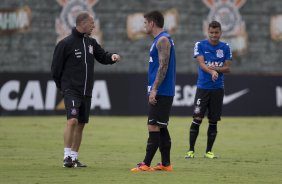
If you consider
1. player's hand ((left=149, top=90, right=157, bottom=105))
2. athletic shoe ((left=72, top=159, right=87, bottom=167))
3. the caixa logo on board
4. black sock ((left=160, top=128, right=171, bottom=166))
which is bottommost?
the caixa logo on board

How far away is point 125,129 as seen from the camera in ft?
74.4

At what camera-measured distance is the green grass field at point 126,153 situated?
37.4ft

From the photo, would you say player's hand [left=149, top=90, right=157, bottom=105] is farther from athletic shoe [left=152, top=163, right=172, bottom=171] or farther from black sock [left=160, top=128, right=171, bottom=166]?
athletic shoe [left=152, top=163, right=172, bottom=171]

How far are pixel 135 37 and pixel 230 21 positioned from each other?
3.90 meters

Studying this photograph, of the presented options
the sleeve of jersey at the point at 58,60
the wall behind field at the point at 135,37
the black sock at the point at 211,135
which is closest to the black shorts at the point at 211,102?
the black sock at the point at 211,135

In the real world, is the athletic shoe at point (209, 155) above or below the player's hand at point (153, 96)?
below

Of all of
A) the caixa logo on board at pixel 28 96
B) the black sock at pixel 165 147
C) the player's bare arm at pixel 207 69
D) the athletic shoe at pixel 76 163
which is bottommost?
the caixa logo on board at pixel 28 96

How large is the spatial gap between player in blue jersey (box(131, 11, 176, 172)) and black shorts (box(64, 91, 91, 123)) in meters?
1.16

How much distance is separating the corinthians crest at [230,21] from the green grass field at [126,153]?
8682 mm

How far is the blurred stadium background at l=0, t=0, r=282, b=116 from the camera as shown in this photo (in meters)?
29.1

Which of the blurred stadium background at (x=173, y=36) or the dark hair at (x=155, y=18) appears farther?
the blurred stadium background at (x=173, y=36)

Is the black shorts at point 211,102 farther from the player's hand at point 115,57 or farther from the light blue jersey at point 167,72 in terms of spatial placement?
the light blue jersey at point 167,72

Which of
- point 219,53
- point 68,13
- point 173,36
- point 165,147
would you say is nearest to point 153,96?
point 165,147

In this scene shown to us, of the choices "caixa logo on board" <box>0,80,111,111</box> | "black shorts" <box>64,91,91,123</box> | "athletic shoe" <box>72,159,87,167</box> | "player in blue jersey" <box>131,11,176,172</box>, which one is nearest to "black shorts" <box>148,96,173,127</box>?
"player in blue jersey" <box>131,11,176,172</box>
